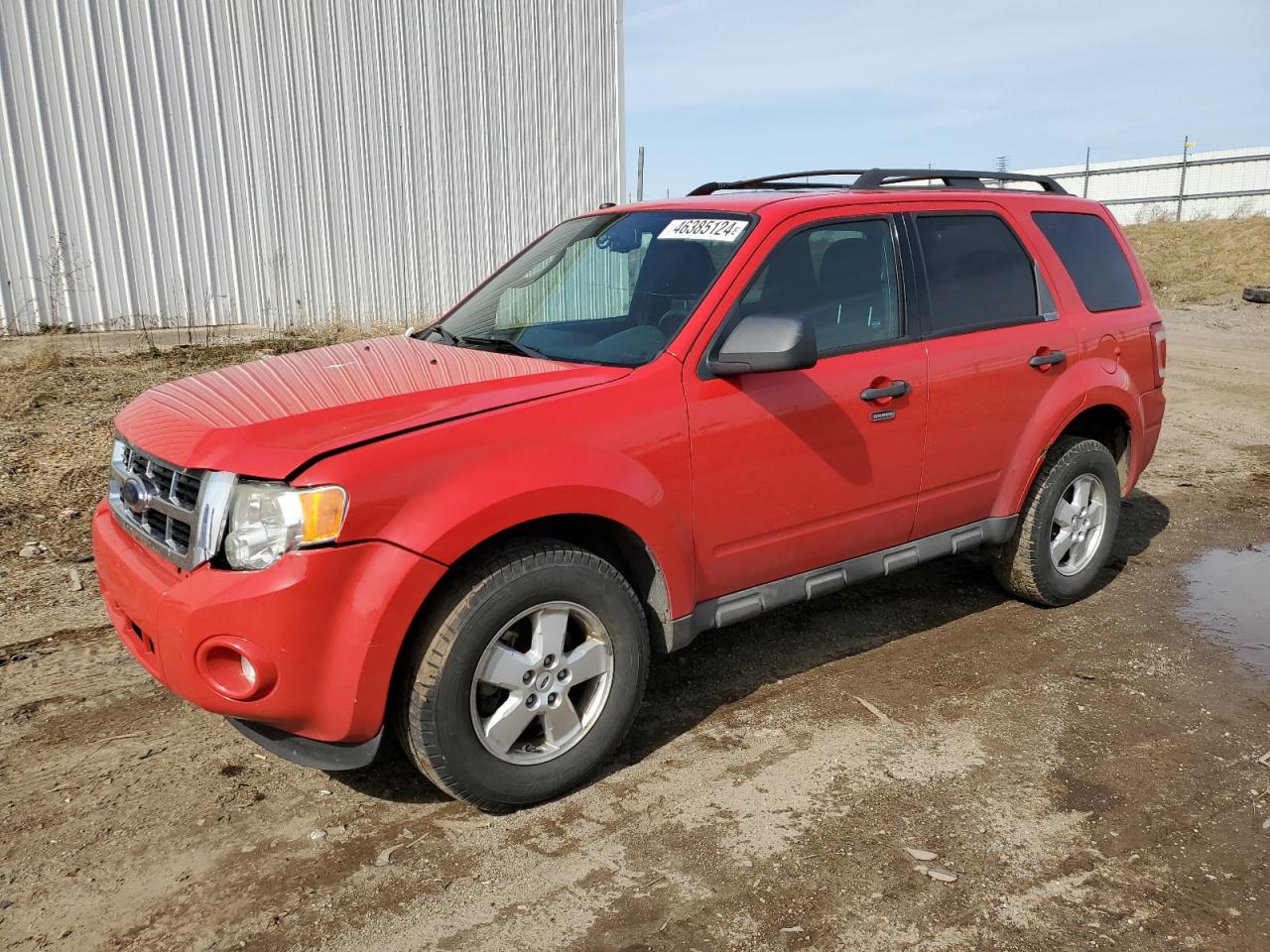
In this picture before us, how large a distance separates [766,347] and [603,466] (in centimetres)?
69

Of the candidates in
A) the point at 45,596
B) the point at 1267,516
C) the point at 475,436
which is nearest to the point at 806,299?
the point at 475,436

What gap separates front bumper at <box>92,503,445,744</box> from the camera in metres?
2.60

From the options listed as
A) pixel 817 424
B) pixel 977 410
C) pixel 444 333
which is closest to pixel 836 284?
pixel 817 424

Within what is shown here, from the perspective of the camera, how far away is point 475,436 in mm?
2869

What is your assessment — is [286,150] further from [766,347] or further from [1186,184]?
[1186,184]

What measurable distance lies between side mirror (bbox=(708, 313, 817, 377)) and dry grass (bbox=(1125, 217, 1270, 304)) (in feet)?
66.3

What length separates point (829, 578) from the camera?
386cm

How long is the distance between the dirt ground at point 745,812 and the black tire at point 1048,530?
6.1 inches

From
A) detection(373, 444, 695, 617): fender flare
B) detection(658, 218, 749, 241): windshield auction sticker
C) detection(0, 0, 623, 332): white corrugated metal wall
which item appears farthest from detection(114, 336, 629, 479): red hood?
detection(0, 0, 623, 332): white corrugated metal wall

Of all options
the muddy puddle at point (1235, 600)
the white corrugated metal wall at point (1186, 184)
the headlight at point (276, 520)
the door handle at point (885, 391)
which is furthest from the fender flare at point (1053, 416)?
the white corrugated metal wall at point (1186, 184)

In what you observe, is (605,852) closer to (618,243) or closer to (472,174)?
(618,243)

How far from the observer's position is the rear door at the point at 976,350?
160 inches

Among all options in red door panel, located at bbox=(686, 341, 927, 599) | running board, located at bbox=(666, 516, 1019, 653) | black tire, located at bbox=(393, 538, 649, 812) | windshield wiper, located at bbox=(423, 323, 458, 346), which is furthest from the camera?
windshield wiper, located at bbox=(423, 323, 458, 346)

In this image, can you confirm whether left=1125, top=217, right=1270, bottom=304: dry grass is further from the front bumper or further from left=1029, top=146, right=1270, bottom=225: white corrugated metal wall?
the front bumper
